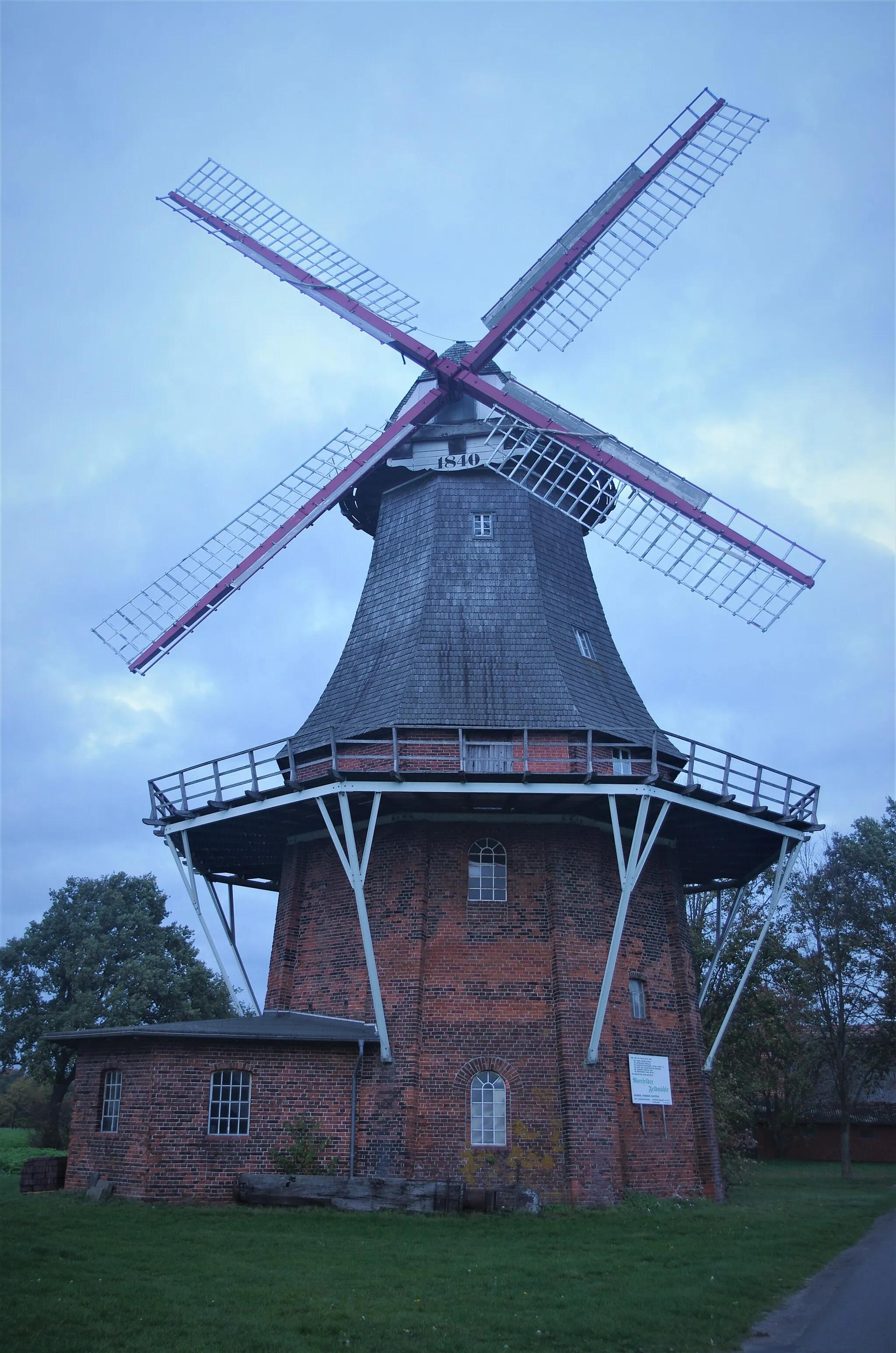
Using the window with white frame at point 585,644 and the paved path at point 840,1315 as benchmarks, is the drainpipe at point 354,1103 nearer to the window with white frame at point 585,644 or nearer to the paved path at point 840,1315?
the paved path at point 840,1315

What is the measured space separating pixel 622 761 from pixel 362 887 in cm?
488

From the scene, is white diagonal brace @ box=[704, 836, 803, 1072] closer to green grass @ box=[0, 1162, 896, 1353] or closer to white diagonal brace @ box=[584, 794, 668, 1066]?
white diagonal brace @ box=[584, 794, 668, 1066]

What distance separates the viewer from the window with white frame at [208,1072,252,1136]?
15945mm

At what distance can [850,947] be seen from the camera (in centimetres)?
3225

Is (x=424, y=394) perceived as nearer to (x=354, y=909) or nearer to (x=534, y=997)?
(x=354, y=909)

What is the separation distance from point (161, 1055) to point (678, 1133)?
8.36m

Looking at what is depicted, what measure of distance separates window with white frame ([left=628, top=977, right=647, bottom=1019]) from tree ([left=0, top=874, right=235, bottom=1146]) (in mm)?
21922

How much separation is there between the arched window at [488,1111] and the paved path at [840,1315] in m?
5.08

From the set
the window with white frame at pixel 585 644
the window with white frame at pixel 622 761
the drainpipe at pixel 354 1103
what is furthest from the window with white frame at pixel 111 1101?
the window with white frame at pixel 585 644

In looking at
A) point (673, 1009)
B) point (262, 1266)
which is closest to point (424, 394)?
point (673, 1009)

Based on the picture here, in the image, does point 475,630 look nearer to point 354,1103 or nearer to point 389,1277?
point 354,1103

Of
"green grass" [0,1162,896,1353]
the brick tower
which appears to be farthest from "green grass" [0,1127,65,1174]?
"green grass" [0,1162,896,1353]

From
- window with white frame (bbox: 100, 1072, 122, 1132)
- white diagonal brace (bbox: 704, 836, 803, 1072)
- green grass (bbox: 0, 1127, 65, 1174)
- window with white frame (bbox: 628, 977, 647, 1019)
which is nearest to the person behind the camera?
window with white frame (bbox: 100, 1072, 122, 1132)

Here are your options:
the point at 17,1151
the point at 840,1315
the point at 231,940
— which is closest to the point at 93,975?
the point at 17,1151
